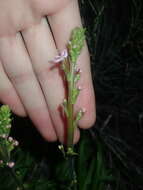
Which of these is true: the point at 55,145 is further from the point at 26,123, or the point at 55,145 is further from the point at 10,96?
the point at 10,96

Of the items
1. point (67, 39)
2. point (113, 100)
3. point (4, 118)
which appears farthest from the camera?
point (113, 100)

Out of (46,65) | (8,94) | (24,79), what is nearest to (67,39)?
(46,65)

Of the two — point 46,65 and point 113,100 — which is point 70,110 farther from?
point 113,100

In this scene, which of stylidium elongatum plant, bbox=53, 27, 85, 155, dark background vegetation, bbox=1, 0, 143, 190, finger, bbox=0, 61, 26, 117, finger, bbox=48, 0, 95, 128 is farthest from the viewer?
dark background vegetation, bbox=1, 0, 143, 190

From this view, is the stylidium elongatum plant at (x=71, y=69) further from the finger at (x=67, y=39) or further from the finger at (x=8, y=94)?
the finger at (x=8, y=94)

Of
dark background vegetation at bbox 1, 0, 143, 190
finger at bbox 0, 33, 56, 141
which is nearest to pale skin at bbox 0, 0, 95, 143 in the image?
finger at bbox 0, 33, 56, 141

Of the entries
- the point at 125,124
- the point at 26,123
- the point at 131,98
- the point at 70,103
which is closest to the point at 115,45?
the point at 131,98

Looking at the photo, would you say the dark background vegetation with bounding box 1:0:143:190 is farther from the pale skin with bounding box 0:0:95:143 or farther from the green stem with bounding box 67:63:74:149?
the green stem with bounding box 67:63:74:149
